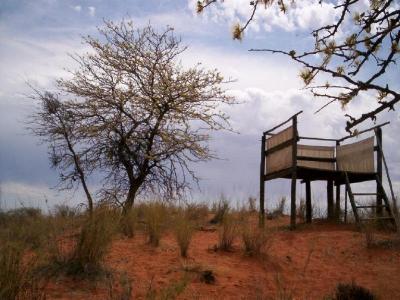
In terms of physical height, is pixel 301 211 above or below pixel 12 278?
above

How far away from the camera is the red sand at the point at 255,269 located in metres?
5.77

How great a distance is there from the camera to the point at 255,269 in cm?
723

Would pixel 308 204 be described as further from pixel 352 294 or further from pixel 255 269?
pixel 352 294

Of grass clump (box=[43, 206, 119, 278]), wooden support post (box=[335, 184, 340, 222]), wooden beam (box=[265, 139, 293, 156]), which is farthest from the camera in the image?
wooden support post (box=[335, 184, 340, 222])

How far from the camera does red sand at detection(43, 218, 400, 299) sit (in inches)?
227

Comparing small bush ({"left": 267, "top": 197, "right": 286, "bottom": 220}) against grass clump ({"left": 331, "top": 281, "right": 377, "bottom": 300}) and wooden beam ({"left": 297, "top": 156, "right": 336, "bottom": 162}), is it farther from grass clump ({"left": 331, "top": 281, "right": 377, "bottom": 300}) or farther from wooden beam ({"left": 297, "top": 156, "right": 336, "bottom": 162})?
grass clump ({"left": 331, "top": 281, "right": 377, "bottom": 300})

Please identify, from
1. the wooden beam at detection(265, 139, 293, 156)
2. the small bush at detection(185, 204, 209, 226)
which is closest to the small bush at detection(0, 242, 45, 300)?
the wooden beam at detection(265, 139, 293, 156)

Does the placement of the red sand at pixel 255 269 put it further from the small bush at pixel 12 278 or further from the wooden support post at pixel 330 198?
the wooden support post at pixel 330 198

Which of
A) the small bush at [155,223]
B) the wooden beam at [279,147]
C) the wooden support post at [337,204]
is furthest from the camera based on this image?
the wooden support post at [337,204]

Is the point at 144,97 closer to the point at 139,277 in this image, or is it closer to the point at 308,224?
the point at 308,224

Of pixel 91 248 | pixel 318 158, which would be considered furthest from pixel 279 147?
pixel 91 248

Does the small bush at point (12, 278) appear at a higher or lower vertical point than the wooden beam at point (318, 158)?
lower

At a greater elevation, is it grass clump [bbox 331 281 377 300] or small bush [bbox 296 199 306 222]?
small bush [bbox 296 199 306 222]

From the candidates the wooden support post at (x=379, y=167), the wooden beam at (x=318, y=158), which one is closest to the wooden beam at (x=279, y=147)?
the wooden beam at (x=318, y=158)
